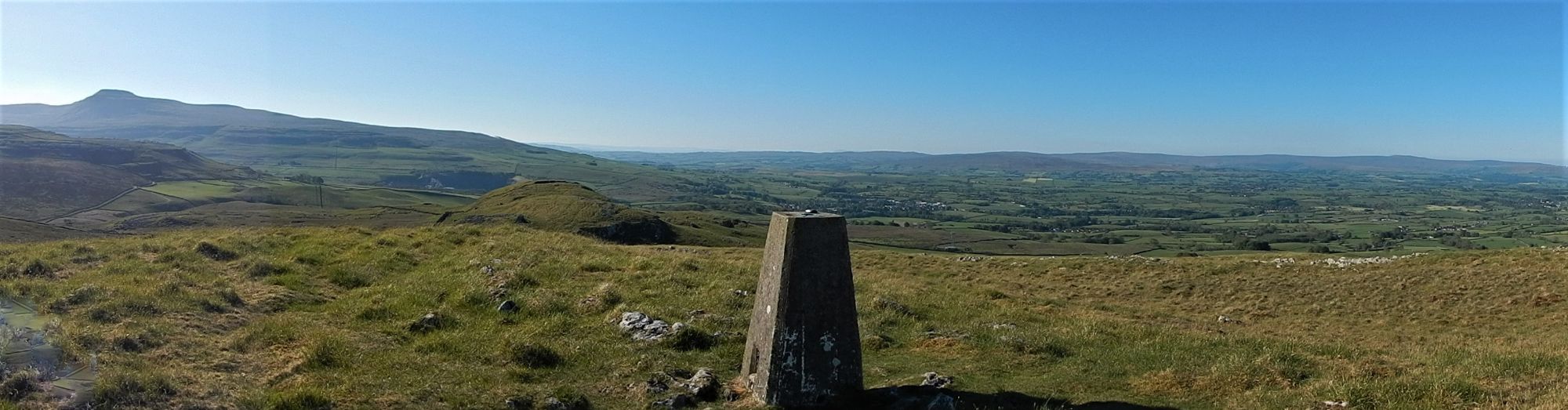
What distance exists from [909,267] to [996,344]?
21.6 m

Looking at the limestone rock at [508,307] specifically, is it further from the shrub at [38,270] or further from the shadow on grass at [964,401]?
the shrub at [38,270]

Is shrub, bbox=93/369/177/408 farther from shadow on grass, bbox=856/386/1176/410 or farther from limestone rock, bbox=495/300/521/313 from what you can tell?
shadow on grass, bbox=856/386/1176/410

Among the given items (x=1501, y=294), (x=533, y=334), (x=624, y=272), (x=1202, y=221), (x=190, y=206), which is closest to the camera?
(x=533, y=334)

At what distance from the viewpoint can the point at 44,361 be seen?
8961mm

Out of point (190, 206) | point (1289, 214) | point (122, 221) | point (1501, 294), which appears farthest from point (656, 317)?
point (1289, 214)

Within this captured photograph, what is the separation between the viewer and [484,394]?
9.91 metres

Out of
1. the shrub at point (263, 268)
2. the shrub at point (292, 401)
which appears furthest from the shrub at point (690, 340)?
the shrub at point (263, 268)

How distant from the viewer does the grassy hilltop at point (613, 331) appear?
9.70 m

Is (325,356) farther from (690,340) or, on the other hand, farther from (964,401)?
(964,401)

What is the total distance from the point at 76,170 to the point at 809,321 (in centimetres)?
19142

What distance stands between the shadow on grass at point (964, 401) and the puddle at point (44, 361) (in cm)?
916

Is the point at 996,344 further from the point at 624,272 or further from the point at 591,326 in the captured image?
the point at 624,272

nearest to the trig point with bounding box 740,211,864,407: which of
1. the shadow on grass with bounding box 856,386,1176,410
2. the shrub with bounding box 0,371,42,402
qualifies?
the shadow on grass with bounding box 856,386,1176,410

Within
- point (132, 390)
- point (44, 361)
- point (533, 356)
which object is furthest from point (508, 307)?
point (132, 390)
